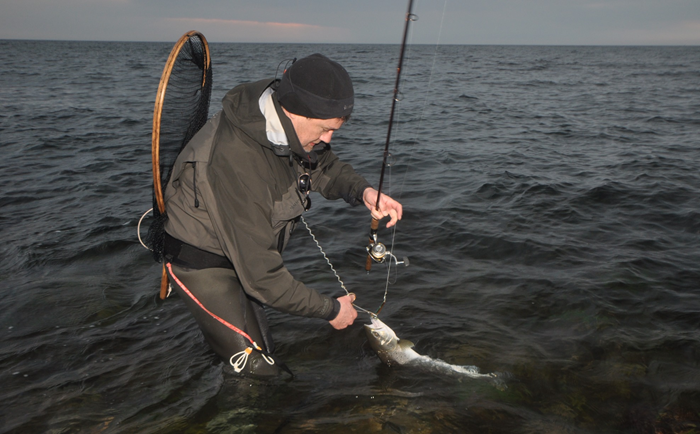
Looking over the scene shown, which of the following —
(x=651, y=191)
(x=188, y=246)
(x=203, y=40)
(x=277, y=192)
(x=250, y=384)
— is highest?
(x=203, y=40)

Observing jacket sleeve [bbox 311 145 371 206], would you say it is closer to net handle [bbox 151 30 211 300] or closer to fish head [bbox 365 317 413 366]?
fish head [bbox 365 317 413 366]

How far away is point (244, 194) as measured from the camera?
2.81m

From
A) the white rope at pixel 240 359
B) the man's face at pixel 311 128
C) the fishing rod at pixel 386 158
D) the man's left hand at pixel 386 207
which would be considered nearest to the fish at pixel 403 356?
the fishing rod at pixel 386 158

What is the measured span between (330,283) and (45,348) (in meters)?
2.96

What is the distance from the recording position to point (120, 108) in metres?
19.9

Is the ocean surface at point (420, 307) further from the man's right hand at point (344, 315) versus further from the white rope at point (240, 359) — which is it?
the man's right hand at point (344, 315)

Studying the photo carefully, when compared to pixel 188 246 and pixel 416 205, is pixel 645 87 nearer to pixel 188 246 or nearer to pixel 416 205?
pixel 416 205

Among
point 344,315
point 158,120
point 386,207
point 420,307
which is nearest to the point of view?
point 158,120

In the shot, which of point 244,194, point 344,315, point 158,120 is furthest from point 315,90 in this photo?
point 344,315

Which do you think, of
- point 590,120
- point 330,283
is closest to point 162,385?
point 330,283

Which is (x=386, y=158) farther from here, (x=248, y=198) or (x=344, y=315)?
(x=248, y=198)

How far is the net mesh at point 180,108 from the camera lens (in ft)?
11.2

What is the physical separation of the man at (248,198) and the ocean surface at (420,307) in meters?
0.80

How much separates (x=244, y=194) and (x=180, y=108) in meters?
1.48
